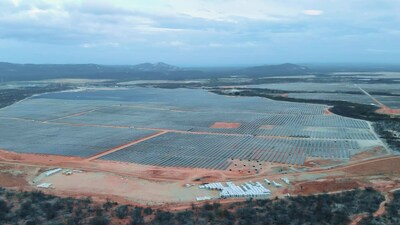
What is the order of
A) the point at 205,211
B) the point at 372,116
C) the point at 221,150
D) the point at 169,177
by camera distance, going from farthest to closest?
1. the point at 372,116
2. the point at 221,150
3. the point at 169,177
4. the point at 205,211

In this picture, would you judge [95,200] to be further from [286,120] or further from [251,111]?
[251,111]

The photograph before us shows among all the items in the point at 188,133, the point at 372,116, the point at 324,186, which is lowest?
the point at 324,186

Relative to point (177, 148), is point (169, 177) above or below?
below

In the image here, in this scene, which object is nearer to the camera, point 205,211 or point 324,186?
point 205,211

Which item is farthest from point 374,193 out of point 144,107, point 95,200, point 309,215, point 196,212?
point 144,107

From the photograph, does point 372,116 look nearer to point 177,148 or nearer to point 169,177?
point 177,148

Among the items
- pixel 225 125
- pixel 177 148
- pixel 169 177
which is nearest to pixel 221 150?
pixel 177 148

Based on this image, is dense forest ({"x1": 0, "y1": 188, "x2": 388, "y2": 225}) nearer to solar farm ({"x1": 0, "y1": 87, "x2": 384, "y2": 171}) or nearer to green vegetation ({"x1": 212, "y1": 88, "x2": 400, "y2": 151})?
solar farm ({"x1": 0, "y1": 87, "x2": 384, "y2": 171})

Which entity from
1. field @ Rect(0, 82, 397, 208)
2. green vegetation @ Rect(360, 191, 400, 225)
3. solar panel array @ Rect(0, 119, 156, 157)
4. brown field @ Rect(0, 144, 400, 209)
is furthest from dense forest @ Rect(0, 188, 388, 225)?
solar panel array @ Rect(0, 119, 156, 157)
